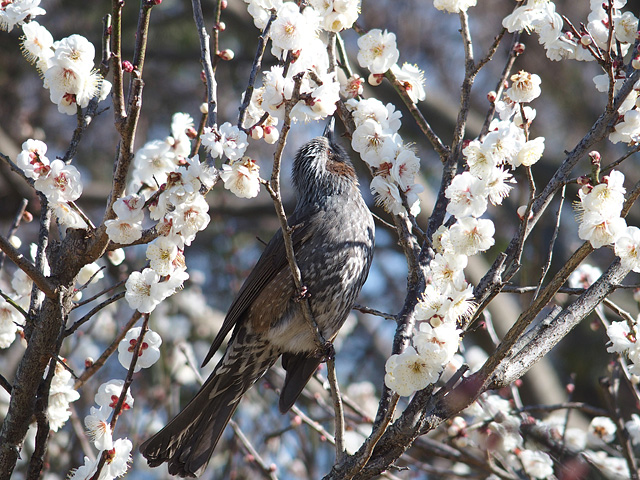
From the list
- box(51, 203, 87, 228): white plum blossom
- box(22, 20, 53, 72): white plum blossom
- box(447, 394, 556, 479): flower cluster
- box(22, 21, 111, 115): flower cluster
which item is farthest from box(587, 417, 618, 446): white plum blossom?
box(22, 20, 53, 72): white plum blossom

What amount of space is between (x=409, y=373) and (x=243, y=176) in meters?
0.69

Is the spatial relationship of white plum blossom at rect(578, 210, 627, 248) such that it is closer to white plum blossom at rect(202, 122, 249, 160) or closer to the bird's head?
white plum blossom at rect(202, 122, 249, 160)

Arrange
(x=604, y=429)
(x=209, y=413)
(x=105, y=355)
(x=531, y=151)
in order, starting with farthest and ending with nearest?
(x=604, y=429)
(x=209, y=413)
(x=105, y=355)
(x=531, y=151)

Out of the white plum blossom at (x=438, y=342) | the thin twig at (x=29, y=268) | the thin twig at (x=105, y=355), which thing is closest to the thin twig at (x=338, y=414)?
the white plum blossom at (x=438, y=342)

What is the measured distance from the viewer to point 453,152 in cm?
242

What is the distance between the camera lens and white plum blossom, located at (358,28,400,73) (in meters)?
2.26

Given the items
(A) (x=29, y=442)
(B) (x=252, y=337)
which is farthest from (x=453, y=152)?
(A) (x=29, y=442)

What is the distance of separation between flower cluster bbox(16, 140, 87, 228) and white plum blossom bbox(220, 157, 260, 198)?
0.42m

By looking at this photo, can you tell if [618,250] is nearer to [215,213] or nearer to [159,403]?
[159,403]

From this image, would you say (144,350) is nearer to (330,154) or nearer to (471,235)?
(471,235)

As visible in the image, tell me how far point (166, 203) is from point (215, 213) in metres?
3.80

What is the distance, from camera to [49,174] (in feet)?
6.52

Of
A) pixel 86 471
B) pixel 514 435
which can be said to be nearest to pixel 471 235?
pixel 86 471

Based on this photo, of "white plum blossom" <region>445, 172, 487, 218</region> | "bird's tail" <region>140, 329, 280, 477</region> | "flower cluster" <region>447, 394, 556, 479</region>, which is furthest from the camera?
"flower cluster" <region>447, 394, 556, 479</region>
